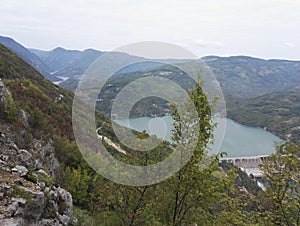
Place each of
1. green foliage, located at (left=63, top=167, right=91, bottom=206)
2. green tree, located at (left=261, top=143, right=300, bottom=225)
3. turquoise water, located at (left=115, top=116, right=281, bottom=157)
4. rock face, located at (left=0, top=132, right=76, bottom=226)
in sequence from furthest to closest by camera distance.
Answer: turquoise water, located at (left=115, top=116, right=281, bottom=157) < green foliage, located at (left=63, top=167, right=91, bottom=206) < green tree, located at (left=261, top=143, right=300, bottom=225) < rock face, located at (left=0, top=132, right=76, bottom=226)

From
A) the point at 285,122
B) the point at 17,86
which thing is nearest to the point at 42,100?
the point at 17,86

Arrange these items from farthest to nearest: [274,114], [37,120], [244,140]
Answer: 1. [274,114]
2. [244,140]
3. [37,120]

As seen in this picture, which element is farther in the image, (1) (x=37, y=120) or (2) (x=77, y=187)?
(1) (x=37, y=120)

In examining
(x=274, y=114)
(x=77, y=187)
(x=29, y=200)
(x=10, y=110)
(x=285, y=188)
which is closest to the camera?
(x=29, y=200)

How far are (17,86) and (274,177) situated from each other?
81.0 ft

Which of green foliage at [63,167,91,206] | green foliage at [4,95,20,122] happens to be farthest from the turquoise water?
green foliage at [4,95,20,122]

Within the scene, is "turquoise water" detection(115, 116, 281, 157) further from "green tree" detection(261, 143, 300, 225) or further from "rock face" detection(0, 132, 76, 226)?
"green tree" detection(261, 143, 300, 225)

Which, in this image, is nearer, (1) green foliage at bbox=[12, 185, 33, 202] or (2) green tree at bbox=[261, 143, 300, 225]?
(1) green foliage at bbox=[12, 185, 33, 202]

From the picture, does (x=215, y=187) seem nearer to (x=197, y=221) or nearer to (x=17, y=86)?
(x=197, y=221)

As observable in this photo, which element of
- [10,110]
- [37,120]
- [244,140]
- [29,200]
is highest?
[10,110]

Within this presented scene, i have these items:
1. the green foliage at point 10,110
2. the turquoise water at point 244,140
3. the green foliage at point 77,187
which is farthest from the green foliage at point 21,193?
the turquoise water at point 244,140

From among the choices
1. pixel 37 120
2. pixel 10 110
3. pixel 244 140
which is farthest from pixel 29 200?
pixel 244 140

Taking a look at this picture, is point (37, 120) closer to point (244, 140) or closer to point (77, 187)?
point (77, 187)

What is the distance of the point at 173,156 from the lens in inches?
261
